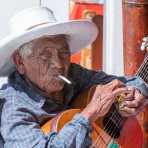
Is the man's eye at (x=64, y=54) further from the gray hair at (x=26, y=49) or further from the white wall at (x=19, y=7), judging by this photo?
the white wall at (x=19, y=7)

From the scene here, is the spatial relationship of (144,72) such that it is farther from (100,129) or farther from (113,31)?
(113,31)

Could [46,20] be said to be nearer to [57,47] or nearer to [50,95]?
[57,47]

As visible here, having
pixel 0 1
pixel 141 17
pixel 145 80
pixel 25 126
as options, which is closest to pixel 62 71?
pixel 25 126

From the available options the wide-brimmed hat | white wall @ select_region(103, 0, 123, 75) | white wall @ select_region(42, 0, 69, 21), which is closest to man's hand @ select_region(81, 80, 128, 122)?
the wide-brimmed hat

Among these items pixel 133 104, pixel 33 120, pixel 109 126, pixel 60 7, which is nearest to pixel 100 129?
pixel 109 126

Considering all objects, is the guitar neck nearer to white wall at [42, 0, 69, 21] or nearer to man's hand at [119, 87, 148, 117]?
man's hand at [119, 87, 148, 117]

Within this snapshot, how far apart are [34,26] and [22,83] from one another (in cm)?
21

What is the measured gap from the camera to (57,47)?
1.99m

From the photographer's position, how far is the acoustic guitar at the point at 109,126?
189 centimetres

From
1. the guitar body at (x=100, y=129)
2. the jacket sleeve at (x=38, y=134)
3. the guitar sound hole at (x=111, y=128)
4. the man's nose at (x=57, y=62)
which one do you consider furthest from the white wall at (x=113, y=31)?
the jacket sleeve at (x=38, y=134)

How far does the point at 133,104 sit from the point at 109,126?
0.41ft

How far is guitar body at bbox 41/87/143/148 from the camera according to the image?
1879 mm

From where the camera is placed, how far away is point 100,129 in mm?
2018

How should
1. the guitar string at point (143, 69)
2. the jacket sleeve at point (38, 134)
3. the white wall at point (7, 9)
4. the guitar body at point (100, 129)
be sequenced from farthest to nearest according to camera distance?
the white wall at point (7, 9), the guitar string at point (143, 69), the guitar body at point (100, 129), the jacket sleeve at point (38, 134)
